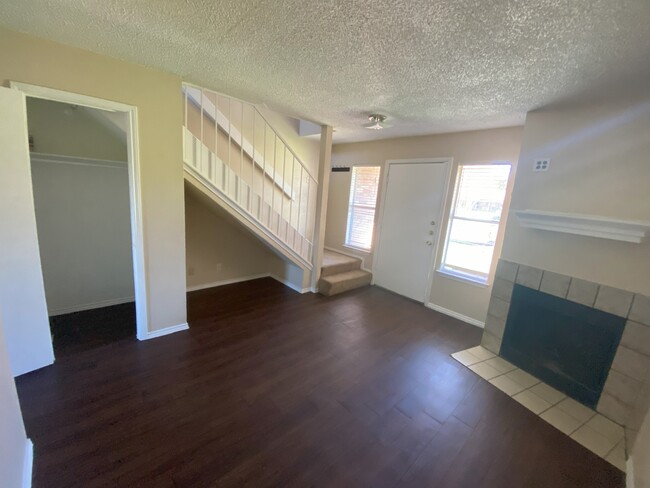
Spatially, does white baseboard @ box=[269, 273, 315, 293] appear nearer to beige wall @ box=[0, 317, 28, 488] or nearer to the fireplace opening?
the fireplace opening

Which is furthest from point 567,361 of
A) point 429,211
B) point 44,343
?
point 44,343

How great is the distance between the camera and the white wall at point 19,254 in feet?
5.41

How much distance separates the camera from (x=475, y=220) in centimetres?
324

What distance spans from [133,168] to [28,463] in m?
1.88

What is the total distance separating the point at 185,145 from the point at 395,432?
9.46 feet

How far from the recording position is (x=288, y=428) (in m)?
1.67

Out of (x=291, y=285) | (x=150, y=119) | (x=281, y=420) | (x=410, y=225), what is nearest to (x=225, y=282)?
(x=291, y=285)

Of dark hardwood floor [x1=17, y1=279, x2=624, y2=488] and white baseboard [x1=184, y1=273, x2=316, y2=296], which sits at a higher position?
white baseboard [x1=184, y1=273, x2=316, y2=296]

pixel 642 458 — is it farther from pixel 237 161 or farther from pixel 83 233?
pixel 83 233

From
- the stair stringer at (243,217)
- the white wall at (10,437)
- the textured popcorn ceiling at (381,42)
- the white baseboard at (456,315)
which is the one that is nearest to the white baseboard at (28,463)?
the white wall at (10,437)

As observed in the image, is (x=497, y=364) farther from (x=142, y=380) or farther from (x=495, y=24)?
(x=142, y=380)

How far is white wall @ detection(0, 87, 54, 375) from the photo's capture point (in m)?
1.65

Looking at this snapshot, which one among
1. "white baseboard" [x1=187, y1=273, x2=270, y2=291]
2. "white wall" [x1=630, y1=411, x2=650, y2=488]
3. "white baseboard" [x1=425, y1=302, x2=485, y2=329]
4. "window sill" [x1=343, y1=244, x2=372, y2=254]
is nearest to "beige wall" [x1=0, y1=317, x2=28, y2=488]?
"white baseboard" [x1=187, y1=273, x2=270, y2=291]

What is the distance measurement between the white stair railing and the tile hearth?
2.39 metres
